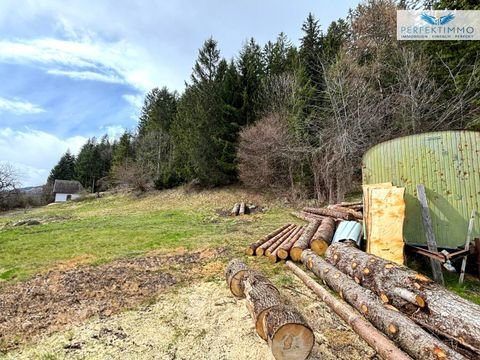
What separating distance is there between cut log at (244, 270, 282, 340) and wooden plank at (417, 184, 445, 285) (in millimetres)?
3254

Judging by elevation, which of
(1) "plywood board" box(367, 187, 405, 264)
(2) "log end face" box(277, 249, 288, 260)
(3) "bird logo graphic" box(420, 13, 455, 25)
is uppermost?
(3) "bird logo graphic" box(420, 13, 455, 25)

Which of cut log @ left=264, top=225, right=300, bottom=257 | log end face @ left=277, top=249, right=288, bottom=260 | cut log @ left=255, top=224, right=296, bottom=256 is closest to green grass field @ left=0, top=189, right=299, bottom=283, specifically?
cut log @ left=255, top=224, right=296, bottom=256

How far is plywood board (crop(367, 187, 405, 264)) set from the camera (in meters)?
5.11

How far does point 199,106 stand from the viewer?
65.1 ft

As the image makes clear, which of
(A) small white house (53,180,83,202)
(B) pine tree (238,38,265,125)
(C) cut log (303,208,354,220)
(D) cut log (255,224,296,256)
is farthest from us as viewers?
(A) small white house (53,180,83,202)

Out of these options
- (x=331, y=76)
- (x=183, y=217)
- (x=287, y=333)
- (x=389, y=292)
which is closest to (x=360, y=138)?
(x=331, y=76)

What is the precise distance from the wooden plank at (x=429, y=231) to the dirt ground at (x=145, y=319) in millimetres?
2436

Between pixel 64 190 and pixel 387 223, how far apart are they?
43746 millimetres

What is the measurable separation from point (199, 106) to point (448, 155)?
54.8 feet

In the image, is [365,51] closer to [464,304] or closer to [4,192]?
[464,304]

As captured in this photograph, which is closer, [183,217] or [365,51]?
[183,217]

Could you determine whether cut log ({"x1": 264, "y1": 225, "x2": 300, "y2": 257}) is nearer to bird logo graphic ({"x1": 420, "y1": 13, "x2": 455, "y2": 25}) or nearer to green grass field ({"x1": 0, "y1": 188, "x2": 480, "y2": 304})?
green grass field ({"x1": 0, "y1": 188, "x2": 480, "y2": 304})

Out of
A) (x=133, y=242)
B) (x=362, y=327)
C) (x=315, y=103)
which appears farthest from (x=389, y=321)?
(x=315, y=103)

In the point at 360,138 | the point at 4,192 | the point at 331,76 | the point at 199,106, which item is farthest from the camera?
the point at 4,192
